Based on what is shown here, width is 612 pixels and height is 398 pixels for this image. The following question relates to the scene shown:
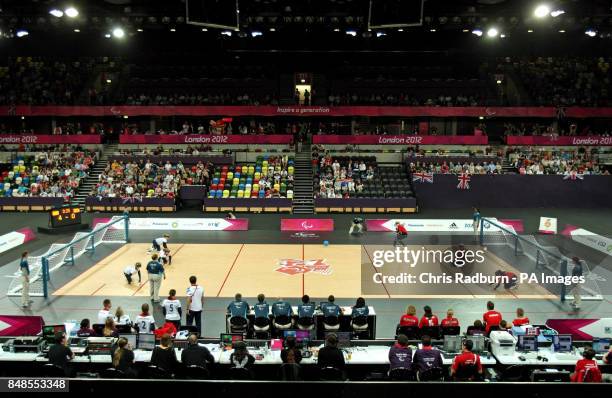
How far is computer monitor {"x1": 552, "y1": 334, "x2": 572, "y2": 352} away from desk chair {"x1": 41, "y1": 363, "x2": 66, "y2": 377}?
10.4 metres

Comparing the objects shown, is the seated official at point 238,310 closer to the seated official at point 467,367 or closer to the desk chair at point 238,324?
the desk chair at point 238,324

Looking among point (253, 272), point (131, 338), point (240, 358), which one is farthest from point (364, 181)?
point (240, 358)

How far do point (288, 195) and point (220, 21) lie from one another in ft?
62.1

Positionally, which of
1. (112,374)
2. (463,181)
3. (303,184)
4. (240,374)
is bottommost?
(240,374)

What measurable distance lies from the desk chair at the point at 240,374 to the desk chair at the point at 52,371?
3.24 meters

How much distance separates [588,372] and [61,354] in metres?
10.1

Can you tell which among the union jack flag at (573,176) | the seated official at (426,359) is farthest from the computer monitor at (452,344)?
the union jack flag at (573,176)

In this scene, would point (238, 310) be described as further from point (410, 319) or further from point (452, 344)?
point (452, 344)

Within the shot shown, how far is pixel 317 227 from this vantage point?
1195 inches

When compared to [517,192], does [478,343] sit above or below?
below

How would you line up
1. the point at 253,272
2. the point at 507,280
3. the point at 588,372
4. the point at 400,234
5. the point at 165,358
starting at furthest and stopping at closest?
the point at 400,234
the point at 253,272
the point at 507,280
the point at 165,358
the point at 588,372

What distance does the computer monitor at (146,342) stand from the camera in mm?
11604

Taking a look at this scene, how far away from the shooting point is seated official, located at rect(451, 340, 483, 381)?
10055mm

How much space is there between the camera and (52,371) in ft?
32.7
